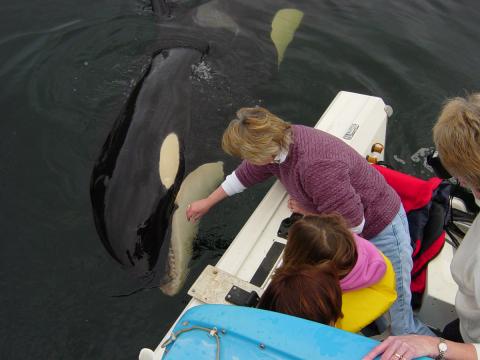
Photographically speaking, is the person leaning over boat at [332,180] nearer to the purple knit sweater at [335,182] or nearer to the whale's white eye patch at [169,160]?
the purple knit sweater at [335,182]

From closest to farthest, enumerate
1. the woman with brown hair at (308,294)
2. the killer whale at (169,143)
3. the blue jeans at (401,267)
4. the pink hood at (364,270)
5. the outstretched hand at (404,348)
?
the outstretched hand at (404,348), the woman with brown hair at (308,294), the pink hood at (364,270), the blue jeans at (401,267), the killer whale at (169,143)

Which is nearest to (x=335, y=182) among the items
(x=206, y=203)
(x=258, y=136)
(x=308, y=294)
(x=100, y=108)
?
(x=258, y=136)

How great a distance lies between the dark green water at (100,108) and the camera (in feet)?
13.0

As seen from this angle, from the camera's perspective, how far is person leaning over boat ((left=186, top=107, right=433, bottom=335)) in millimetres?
3074

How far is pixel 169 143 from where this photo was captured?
186 inches

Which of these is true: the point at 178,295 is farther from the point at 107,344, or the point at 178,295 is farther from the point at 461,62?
the point at 461,62

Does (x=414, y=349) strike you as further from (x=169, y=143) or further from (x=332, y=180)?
(x=169, y=143)

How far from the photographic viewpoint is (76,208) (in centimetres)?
467

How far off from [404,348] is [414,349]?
3.4 inches

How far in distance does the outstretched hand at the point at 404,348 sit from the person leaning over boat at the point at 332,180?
0.97 meters

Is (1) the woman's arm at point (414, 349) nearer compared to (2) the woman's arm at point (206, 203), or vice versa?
(1) the woman's arm at point (414, 349)

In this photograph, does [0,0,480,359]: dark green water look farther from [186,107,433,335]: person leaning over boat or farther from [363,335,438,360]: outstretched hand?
[363,335,438,360]: outstretched hand

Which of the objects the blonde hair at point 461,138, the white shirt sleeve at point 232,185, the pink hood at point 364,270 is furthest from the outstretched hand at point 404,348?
the white shirt sleeve at point 232,185

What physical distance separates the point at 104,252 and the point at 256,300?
1902 mm
